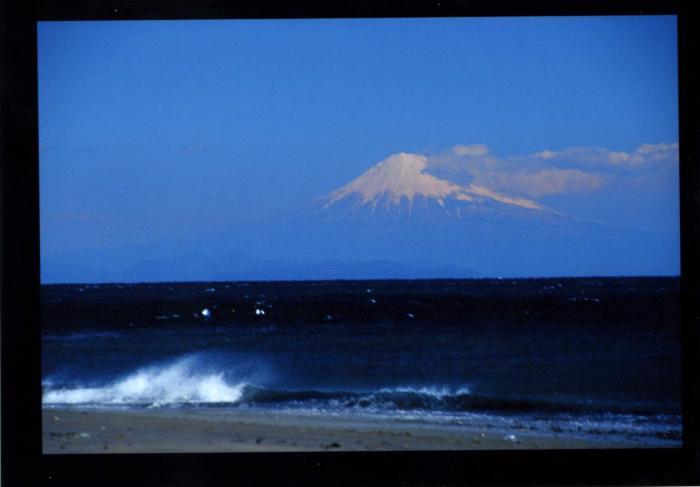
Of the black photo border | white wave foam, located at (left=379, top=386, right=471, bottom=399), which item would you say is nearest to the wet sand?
the black photo border

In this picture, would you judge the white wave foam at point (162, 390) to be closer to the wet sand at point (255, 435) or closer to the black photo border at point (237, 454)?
the wet sand at point (255, 435)

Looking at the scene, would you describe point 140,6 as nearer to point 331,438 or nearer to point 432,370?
point 331,438

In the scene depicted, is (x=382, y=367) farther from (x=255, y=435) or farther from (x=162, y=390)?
(x=255, y=435)

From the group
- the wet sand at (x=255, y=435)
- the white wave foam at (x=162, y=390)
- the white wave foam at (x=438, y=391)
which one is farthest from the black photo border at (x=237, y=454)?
the white wave foam at (x=438, y=391)

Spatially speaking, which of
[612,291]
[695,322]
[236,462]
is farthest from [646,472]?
[612,291]

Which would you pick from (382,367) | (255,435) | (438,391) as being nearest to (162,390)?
(255,435)

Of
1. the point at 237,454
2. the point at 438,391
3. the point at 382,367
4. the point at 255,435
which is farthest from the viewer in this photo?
the point at 382,367

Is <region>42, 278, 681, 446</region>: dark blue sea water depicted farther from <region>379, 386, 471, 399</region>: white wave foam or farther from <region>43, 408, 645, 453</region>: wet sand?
<region>43, 408, 645, 453</region>: wet sand
